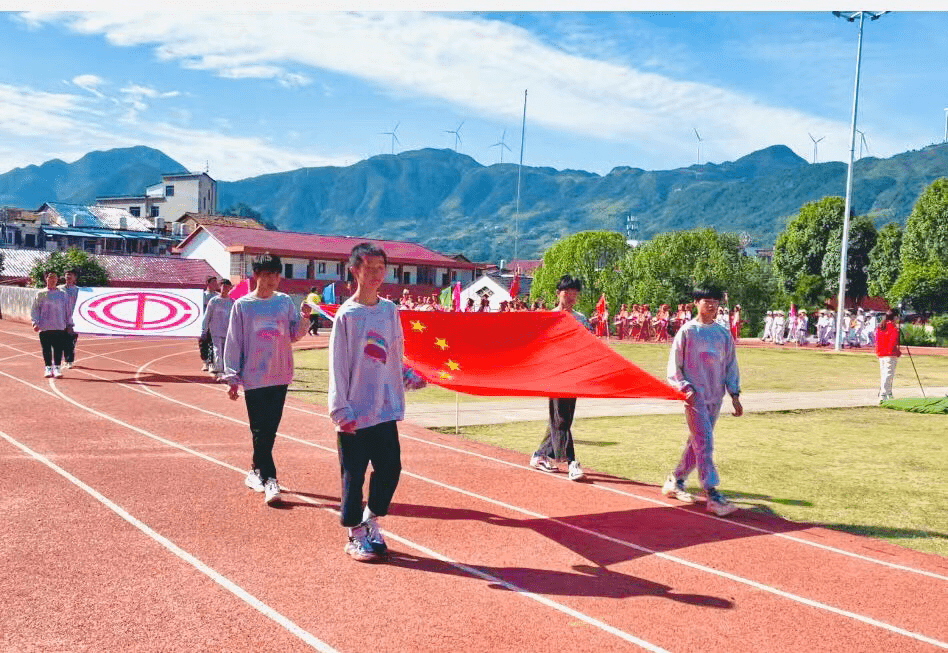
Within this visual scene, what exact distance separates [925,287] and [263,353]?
64937 mm

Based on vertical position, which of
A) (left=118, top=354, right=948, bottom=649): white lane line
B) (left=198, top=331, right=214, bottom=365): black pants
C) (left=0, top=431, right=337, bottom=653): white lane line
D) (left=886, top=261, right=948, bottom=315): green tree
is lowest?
(left=0, top=431, right=337, bottom=653): white lane line

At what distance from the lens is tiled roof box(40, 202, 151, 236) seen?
93688mm

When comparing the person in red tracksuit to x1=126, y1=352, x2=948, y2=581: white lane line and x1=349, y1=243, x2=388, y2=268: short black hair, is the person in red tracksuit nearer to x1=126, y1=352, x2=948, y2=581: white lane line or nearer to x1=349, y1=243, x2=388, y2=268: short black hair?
x1=126, y1=352, x2=948, y2=581: white lane line

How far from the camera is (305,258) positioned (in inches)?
2495

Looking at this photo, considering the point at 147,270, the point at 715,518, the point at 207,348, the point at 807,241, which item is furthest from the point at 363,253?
the point at 807,241

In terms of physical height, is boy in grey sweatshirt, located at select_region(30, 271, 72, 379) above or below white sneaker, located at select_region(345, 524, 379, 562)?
above

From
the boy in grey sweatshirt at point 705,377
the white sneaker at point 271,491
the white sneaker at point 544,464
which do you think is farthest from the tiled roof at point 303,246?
the boy in grey sweatshirt at point 705,377

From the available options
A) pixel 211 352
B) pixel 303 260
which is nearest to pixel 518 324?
pixel 211 352

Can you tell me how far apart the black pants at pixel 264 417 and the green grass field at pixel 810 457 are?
151 inches

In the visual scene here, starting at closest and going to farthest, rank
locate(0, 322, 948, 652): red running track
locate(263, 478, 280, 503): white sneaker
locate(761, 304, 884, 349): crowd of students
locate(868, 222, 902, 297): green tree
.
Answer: locate(0, 322, 948, 652): red running track < locate(263, 478, 280, 503): white sneaker < locate(761, 304, 884, 349): crowd of students < locate(868, 222, 902, 297): green tree

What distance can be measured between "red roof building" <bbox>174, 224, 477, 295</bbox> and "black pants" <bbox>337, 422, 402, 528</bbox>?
5541cm

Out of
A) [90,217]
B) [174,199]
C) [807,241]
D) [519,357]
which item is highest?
[174,199]

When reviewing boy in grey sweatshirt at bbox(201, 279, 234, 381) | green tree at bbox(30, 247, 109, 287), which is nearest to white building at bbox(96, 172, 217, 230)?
green tree at bbox(30, 247, 109, 287)

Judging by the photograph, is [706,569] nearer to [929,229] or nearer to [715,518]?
[715,518]
